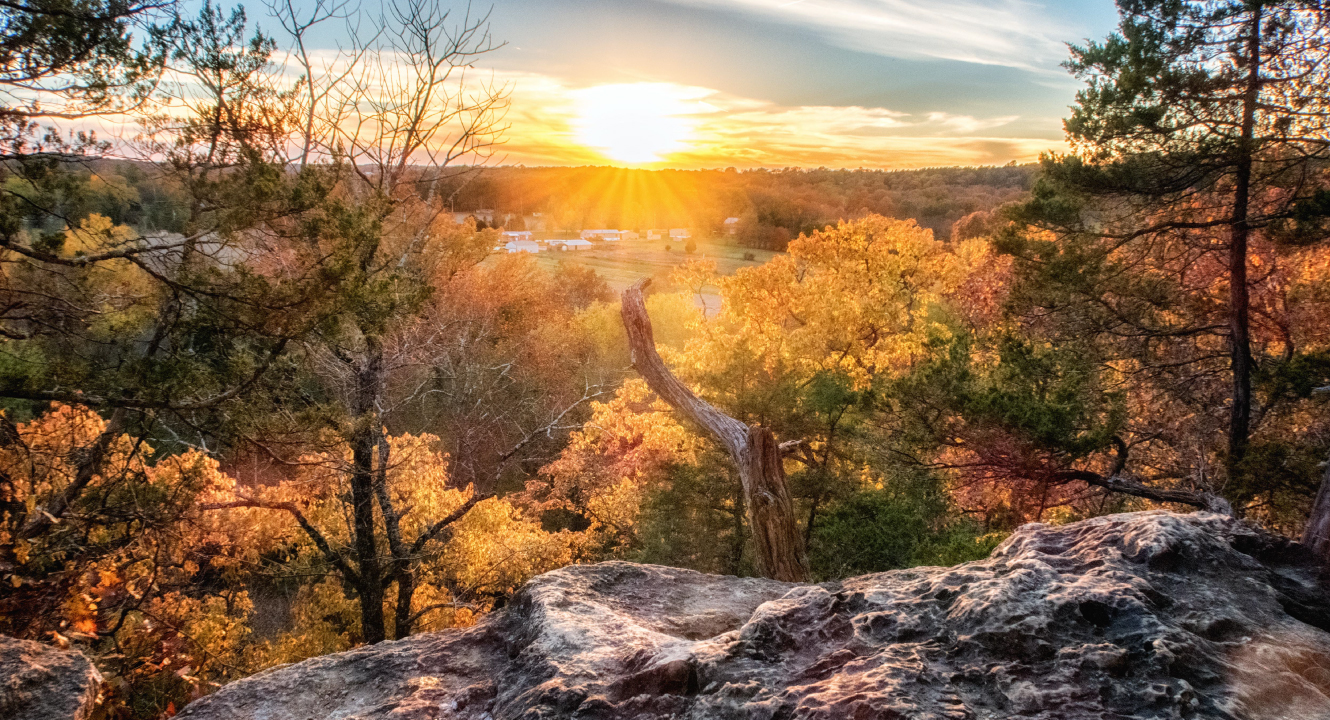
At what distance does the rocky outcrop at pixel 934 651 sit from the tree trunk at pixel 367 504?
8.93 meters

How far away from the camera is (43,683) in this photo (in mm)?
2580

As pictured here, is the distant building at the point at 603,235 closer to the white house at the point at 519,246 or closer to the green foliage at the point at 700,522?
the white house at the point at 519,246

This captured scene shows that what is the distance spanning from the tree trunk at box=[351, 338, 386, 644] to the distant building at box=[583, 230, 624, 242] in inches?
1456

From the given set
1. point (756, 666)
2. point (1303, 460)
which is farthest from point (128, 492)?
point (1303, 460)

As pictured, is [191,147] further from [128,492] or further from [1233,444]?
[1233,444]

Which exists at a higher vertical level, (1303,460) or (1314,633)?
(1314,633)

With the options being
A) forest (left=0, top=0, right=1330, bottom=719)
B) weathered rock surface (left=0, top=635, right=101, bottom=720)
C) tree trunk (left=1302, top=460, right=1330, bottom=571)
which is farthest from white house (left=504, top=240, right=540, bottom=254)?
tree trunk (left=1302, top=460, right=1330, bottom=571)

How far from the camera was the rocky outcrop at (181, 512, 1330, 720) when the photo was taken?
1.89 meters

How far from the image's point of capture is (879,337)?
20.4 metres

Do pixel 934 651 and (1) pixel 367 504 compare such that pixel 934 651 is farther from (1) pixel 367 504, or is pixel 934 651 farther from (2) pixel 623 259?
(2) pixel 623 259

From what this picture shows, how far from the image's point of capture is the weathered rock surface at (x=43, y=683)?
2.47 m

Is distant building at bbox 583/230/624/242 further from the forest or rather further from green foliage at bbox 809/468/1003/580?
green foliage at bbox 809/468/1003/580

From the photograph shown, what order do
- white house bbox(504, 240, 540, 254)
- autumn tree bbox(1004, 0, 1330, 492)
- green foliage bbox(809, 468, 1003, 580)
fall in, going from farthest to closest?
1. white house bbox(504, 240, 540, 254)
2. green foliage bbox(809, 468, 1003, 580)
3. autumn tree bbox(1004, 0, 1330, 492)

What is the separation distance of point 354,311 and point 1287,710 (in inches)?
252
